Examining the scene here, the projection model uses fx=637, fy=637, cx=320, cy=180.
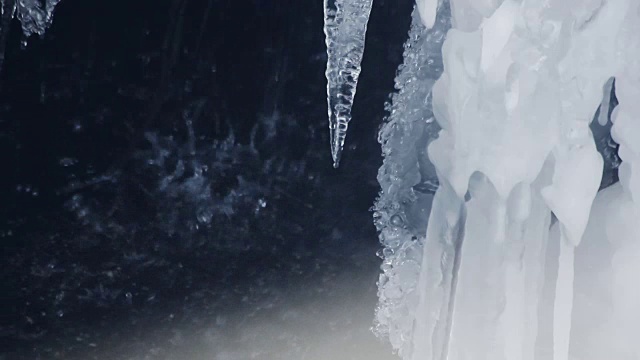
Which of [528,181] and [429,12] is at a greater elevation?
[429,12]

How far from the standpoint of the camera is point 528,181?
3.36 feet

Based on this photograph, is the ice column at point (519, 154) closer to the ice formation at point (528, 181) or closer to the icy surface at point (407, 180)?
the ice formation at point (528, 181)

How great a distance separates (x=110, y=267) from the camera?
1.13 metres

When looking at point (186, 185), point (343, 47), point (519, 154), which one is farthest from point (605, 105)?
point (186, 185)

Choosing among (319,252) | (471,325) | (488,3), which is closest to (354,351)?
(319,252)

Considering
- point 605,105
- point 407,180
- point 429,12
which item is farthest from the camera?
point 407,180

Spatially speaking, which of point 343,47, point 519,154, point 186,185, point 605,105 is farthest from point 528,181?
point 186,185

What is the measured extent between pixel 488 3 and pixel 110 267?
782 millimetres

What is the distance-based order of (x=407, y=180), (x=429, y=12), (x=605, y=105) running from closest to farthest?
(x=429, y=12) → (x=605, y=105) → (x=407, y=180)

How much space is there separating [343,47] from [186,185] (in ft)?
1.23

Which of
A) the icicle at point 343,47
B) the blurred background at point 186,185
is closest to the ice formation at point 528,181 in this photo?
the icicle at point 343,47

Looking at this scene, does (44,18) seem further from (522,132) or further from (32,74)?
(522,132)

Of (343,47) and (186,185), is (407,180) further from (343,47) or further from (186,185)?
(186,185)

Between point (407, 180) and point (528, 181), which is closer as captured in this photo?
point (528, 181)
